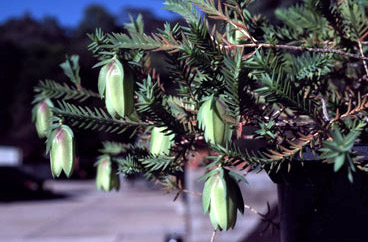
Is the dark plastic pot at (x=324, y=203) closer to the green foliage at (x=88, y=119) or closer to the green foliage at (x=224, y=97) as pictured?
the green foliage at (x=224, y=97)

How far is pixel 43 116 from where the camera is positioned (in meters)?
0.59

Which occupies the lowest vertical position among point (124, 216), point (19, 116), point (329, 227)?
point (124, 216)

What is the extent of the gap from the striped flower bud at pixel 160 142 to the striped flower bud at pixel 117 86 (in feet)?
0.27

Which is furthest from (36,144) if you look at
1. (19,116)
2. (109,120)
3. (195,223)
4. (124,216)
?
(109,120)

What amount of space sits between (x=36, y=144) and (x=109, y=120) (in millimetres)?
17276

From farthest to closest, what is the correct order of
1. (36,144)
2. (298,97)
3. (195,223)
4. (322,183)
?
(36,144)
(195,223)
(322,183)
(298,97)

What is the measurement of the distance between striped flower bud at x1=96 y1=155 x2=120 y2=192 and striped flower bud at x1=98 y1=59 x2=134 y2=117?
9.1 inches

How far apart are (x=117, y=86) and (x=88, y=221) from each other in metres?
6.56

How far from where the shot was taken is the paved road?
5296 mm

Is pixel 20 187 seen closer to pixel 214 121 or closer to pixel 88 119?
pixel 88 119

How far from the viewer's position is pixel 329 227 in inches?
20.2

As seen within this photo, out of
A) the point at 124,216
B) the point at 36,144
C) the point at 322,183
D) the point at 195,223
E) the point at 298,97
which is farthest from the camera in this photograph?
the point at 36,144

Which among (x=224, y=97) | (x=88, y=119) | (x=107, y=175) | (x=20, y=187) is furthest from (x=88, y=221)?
(x=224, y=97)

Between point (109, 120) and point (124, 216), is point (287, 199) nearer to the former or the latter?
point (109, 120)
